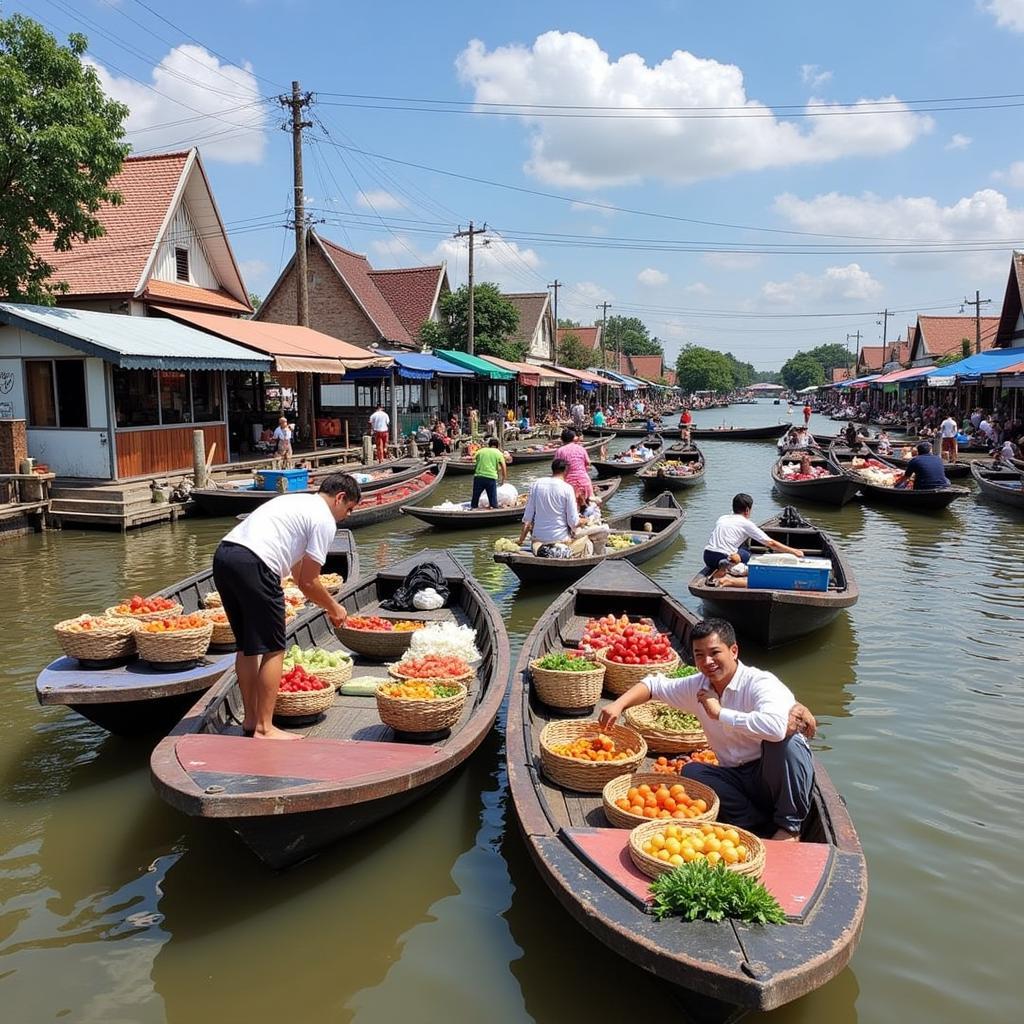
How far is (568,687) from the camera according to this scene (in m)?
6.26

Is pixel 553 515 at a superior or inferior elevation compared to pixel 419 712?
superior

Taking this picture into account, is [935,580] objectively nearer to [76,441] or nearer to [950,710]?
[950,710]

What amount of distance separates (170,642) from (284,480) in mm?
11623

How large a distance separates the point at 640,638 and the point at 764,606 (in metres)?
2.16

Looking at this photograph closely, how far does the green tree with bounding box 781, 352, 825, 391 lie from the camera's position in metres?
164

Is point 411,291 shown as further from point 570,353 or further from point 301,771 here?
point 301,771

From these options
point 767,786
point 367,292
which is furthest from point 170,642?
point 367,292

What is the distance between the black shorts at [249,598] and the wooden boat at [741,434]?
128 ft

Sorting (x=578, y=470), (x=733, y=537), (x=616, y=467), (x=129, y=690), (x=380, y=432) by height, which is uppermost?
(x=380, y=432)

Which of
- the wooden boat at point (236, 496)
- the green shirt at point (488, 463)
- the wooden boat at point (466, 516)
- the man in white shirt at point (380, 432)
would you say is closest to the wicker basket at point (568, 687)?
the wooden boat at point (466, 516)

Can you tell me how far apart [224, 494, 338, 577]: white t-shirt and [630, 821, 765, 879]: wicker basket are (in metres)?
2.66

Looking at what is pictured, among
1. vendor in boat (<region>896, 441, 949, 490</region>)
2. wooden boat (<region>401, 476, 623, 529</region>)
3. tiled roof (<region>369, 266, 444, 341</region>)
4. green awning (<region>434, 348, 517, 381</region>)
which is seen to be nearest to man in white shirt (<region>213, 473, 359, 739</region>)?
wooden boat (<region>401, 476, 623, 529</region>)

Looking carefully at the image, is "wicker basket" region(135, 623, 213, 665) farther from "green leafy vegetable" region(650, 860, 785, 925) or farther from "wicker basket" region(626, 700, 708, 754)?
"green leafy vegetable" region(650, 860, 785, 925)

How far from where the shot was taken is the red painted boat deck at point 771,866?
3695mm
